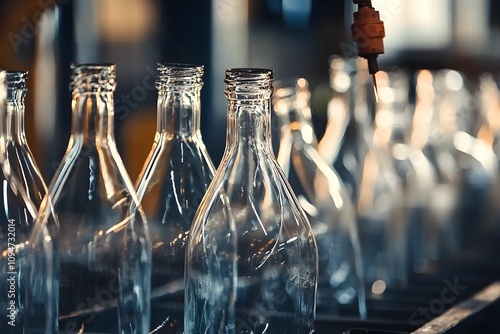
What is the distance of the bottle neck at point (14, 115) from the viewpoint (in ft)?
2.73

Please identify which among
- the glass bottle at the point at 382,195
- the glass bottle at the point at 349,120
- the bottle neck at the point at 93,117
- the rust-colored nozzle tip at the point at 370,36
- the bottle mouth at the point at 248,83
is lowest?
the glass bottle at the point at 382,195

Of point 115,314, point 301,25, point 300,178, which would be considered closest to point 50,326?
point 115,314

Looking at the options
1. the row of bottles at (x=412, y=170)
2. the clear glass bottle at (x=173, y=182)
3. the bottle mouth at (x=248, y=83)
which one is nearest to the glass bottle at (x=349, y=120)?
the row of bottles at (x=412, y=170)

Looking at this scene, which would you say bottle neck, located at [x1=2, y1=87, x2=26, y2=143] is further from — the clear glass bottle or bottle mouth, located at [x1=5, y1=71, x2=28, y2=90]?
the clear glass bottle

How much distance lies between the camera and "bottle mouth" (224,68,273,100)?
781mm

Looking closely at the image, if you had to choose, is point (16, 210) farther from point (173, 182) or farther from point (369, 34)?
point (369, 34)

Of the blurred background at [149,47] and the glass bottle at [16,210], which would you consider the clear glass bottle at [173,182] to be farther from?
→ the blurred background at [149,47]

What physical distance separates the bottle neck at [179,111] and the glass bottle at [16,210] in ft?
0.34

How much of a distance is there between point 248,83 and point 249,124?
3 cm

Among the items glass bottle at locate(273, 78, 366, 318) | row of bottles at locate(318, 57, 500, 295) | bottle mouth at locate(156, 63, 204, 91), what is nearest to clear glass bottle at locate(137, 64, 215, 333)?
bottle mouth at locate(156, 63, 204, 91)

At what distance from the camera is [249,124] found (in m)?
0.80

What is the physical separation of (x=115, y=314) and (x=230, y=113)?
0.55 feet

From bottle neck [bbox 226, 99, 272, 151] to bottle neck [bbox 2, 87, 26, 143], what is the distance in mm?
154

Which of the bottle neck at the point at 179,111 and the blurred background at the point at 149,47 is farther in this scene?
the blurred background at the point at 149,47
